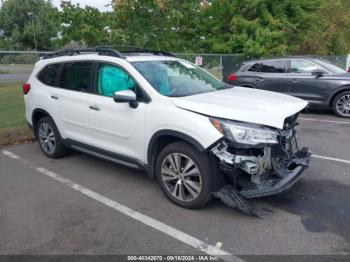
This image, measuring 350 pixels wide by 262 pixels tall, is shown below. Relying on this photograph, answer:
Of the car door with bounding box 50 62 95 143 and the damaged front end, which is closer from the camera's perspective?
the damaged front end

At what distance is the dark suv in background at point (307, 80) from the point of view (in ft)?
29.0

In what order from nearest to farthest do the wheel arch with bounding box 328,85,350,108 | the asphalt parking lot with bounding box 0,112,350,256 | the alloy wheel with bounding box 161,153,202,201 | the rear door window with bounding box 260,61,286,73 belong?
the asphalt parking lot with bounding box 0,112,350,256, the alloy wheel with bounding box 161,153,202,201, the wheel arch with bounding box 328,85,350,108, the rear door window with bounding box 260,61,286,73

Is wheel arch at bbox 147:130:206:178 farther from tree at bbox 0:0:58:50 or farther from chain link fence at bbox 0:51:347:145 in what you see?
tree at bbox 0:0:58:50

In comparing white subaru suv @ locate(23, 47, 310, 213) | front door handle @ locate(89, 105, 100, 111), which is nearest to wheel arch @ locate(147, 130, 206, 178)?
white subaru suv @ locate(23, 47, 310, 213)

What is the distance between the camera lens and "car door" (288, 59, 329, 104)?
9.01m

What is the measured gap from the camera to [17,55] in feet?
27.1

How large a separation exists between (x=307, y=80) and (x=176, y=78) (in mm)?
5910

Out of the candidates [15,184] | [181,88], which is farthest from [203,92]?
[15,184]

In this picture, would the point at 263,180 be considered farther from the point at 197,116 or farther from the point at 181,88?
the point at 181,88

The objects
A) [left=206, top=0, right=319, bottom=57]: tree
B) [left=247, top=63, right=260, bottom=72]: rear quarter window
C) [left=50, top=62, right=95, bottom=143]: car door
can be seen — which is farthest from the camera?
[left=206, top=0, right=319, bottom=57]: tree

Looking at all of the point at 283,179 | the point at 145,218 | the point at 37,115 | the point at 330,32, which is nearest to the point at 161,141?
the point at 145,218

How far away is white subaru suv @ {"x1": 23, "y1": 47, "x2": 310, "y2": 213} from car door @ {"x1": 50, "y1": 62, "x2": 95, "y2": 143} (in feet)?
0.05

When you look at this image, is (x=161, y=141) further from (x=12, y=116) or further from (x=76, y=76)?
(x=12, y=116)

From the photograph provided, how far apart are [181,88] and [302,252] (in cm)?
236
